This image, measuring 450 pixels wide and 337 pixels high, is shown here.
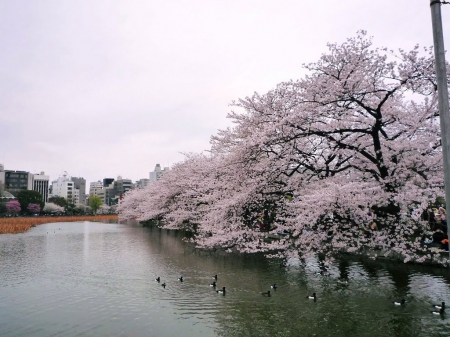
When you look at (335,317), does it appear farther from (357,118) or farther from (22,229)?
(22,229)

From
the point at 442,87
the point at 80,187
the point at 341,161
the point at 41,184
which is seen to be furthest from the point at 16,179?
the point at 442,87

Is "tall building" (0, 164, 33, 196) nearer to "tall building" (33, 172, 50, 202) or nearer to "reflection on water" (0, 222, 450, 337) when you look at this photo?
"tall building" (33, 172, 50, 202)

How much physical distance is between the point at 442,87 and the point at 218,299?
8792mm

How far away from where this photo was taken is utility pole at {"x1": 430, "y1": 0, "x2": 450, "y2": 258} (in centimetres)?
351

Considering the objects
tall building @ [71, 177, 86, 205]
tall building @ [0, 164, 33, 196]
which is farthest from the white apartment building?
tall building @ [0, 164, 33, 196]

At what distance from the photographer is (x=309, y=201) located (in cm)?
1012

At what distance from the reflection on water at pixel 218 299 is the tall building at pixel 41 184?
126 m

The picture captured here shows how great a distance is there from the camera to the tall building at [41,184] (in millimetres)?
129000

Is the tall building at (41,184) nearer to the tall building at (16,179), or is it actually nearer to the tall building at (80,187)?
the tall building at (80,187)

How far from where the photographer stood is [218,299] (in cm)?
1058

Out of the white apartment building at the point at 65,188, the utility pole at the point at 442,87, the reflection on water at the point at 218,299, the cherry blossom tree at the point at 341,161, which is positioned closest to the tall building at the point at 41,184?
the white apartment building at the point at 65,188

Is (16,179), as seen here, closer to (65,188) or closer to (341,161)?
(65,188)

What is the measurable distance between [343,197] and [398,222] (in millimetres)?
2993

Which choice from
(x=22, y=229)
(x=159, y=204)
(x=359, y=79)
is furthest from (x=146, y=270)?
(x=22, y=229)
